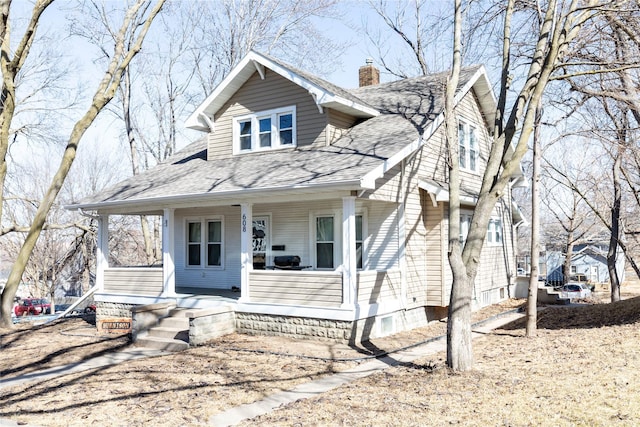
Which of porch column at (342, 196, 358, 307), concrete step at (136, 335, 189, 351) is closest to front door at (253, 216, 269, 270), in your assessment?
concrete step at (136, 335, 189, 351)

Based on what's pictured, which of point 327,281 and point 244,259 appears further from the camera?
point 244,259

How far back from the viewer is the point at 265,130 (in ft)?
49.8

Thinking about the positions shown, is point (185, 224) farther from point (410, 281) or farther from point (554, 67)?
point (554, 67)

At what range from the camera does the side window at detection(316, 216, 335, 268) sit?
14172 millimetres

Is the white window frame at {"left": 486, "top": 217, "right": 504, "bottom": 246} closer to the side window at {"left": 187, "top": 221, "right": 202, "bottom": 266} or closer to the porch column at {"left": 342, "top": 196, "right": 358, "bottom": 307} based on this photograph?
the porch column at {"left": 342, "top": 196, "right": 358, "bottom": 307}

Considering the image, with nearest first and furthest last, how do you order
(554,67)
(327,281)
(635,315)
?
(554,67) → (327,281) → (635,315)

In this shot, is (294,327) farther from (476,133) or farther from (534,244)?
(476,133)

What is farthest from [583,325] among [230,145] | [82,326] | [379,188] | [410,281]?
[82,326]

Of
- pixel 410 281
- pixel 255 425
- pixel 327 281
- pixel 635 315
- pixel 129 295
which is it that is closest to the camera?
pixel 255 425

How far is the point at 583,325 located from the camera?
494 inches

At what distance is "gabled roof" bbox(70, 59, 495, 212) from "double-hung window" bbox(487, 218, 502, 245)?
11.3ft

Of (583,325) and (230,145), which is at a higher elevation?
(230,145)

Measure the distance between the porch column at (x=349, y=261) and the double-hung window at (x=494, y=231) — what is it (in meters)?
7.56

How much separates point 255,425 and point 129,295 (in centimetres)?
941
